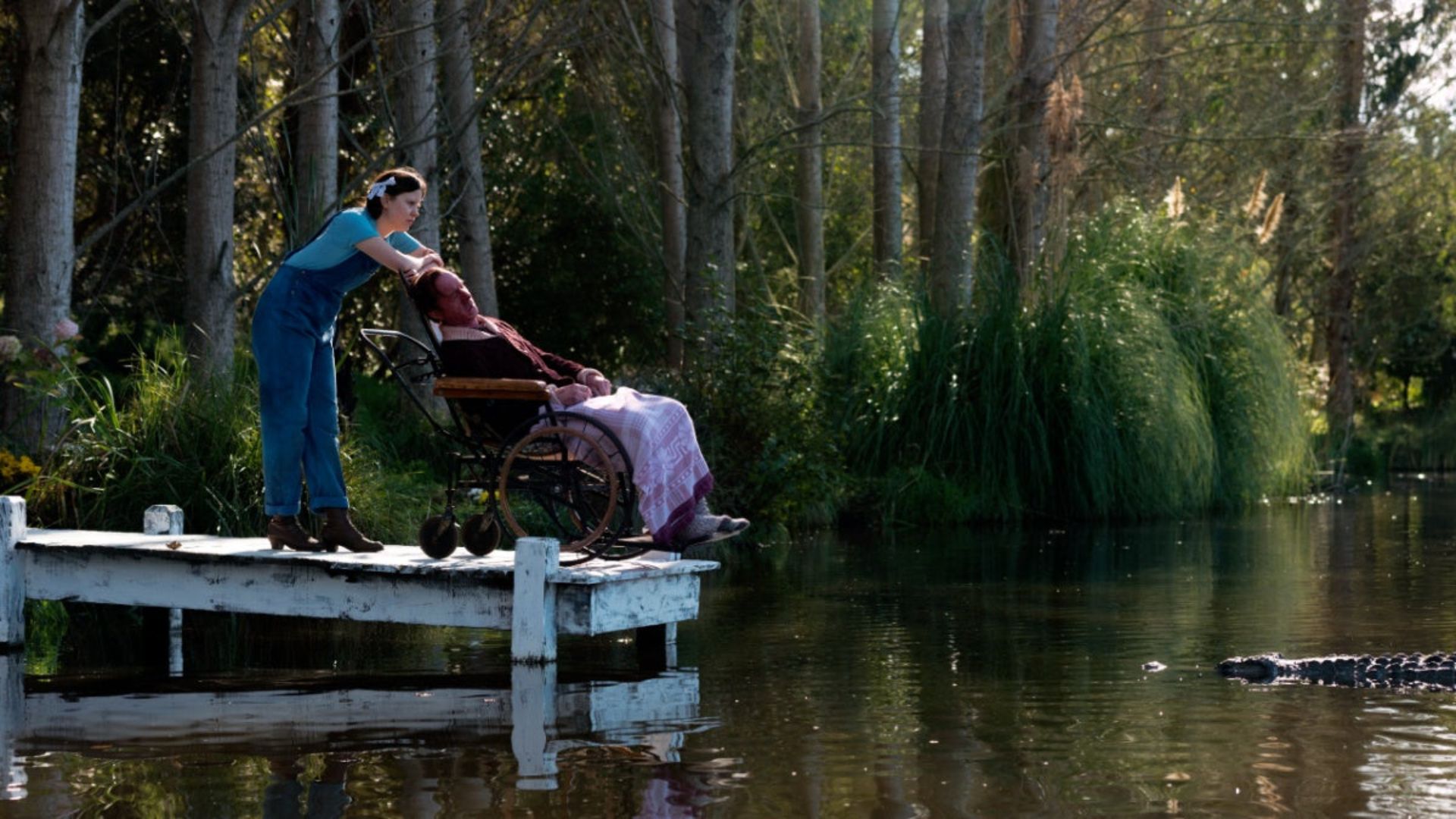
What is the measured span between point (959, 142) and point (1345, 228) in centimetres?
1591

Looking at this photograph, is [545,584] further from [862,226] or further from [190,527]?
[862,226]

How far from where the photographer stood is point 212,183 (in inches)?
429

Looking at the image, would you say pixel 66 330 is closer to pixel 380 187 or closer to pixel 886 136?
pixel 380 187

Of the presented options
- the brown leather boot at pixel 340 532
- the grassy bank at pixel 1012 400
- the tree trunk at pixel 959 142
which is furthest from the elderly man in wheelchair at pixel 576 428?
the tree trunk at pixel 959 142

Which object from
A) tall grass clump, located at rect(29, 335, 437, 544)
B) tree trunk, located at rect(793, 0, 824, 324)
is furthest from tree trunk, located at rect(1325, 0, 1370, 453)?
tall grass clump, located at rect(29, 335, 437, 544)

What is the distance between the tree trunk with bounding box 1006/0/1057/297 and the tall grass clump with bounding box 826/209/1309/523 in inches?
28.3

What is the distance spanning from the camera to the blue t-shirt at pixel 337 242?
24.6 feet

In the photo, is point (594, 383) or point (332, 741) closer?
point (332, 741)

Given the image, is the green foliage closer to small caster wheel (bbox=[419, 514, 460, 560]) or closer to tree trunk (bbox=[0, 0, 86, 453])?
tree trunk (bbox=[0, 0, 86, 453])

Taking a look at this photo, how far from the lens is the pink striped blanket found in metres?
7.45

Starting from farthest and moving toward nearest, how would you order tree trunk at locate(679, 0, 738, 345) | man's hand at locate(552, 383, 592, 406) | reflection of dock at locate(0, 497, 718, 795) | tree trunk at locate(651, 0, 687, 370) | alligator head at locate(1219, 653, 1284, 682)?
tree trunk at locate(651, 0, 687, 370) < tree trunk at locate(679, 0, 738, 345) < man's hand at locate(552, 383, 592, 406) < alligator head at locate(1219, 653, 1284, 682) < reflection of dock at locate(0, 497, 718, 795)

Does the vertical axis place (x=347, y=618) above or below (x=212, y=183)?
below

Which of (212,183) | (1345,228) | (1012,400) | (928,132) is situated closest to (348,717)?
(212,183)

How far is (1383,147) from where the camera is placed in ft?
94.6
